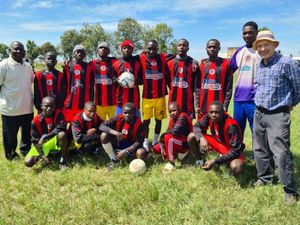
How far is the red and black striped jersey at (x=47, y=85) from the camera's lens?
22.1 feet

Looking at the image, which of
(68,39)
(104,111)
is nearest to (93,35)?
(68,39)

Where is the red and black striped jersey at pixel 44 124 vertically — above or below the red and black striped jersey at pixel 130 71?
below

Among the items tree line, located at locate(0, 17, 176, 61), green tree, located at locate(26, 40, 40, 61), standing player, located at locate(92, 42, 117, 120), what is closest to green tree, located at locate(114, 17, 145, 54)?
tree line, located at locate(0, 17, 176, 61)

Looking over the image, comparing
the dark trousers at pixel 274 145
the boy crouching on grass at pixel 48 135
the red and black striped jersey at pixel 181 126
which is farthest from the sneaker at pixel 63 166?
the dark trousers at pixel 274 145

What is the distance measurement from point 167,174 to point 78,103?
256cm

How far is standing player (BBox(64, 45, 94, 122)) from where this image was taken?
6.76 m

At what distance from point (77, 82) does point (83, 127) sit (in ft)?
3.35

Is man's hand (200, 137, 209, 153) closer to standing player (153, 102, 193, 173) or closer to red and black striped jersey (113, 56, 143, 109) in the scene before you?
standing player (153, 102, 193, 173)

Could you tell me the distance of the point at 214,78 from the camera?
6227 mm

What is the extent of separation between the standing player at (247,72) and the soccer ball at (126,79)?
2117mm

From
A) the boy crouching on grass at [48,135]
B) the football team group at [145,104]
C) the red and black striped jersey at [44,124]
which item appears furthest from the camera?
the red and black striped jersey at [44,124]

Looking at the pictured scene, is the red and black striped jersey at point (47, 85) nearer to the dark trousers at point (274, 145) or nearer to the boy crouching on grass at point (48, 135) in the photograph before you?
the boy crouching on grass at point (48, 135)

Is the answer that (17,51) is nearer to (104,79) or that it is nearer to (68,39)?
(104,79)

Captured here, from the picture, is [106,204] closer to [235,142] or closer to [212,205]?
[212,205]
